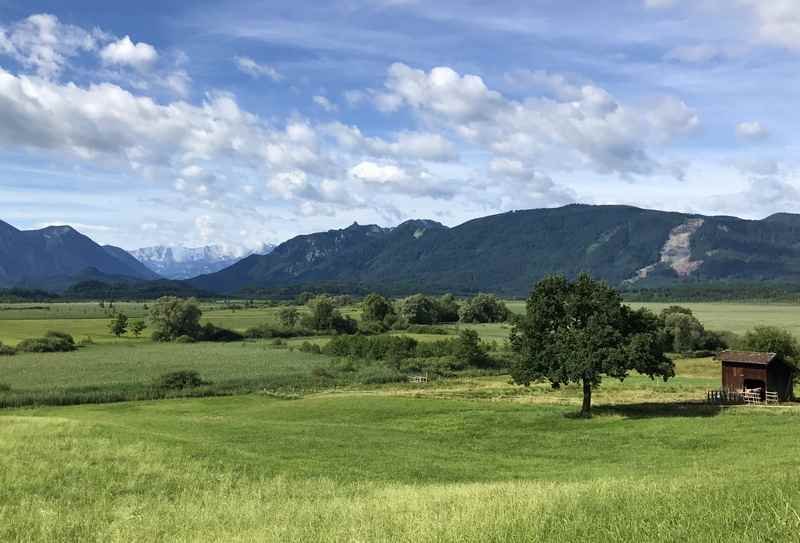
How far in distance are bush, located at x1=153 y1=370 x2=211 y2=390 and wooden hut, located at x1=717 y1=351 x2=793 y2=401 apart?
65330 mm

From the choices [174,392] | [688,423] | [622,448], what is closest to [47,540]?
[622,448]

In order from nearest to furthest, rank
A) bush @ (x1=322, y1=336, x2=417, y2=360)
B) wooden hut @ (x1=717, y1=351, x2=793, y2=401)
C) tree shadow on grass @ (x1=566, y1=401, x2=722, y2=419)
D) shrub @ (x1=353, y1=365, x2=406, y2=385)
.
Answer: tree shadow on grass @ (x1=566, y1=401, x2=722, y2=419), wooden hut @ (x1=717, y1=351, x2=793, y2=401), shrub @ (x1=353, y1=365, x2=406, y2=385), bush @ (x1=322, y1=336, x2=417, y2=360)

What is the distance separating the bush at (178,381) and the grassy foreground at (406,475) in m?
17.7

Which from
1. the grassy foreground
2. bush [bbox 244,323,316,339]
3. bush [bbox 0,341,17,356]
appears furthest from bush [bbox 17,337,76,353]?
the grassy foreground

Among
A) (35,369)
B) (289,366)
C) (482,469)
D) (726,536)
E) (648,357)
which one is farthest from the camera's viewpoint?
(289,366)

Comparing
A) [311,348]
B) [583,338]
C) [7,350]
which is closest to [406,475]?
[583,338]

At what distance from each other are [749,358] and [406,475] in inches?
1832

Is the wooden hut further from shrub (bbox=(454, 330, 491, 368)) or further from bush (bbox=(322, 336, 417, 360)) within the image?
bush (bbox=(322, 336, 417, 360))

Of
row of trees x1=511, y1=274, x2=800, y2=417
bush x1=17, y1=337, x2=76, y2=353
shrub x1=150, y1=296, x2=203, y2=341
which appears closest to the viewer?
row of trees x1=511, y1=274, x2=800, y2=417

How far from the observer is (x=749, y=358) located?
61.1 meters

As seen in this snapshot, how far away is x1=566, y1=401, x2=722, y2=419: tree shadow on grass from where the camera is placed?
5128 cm

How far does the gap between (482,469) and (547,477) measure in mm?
4834

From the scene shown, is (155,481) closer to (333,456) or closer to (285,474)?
(285,474)

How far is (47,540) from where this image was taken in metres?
14.2
